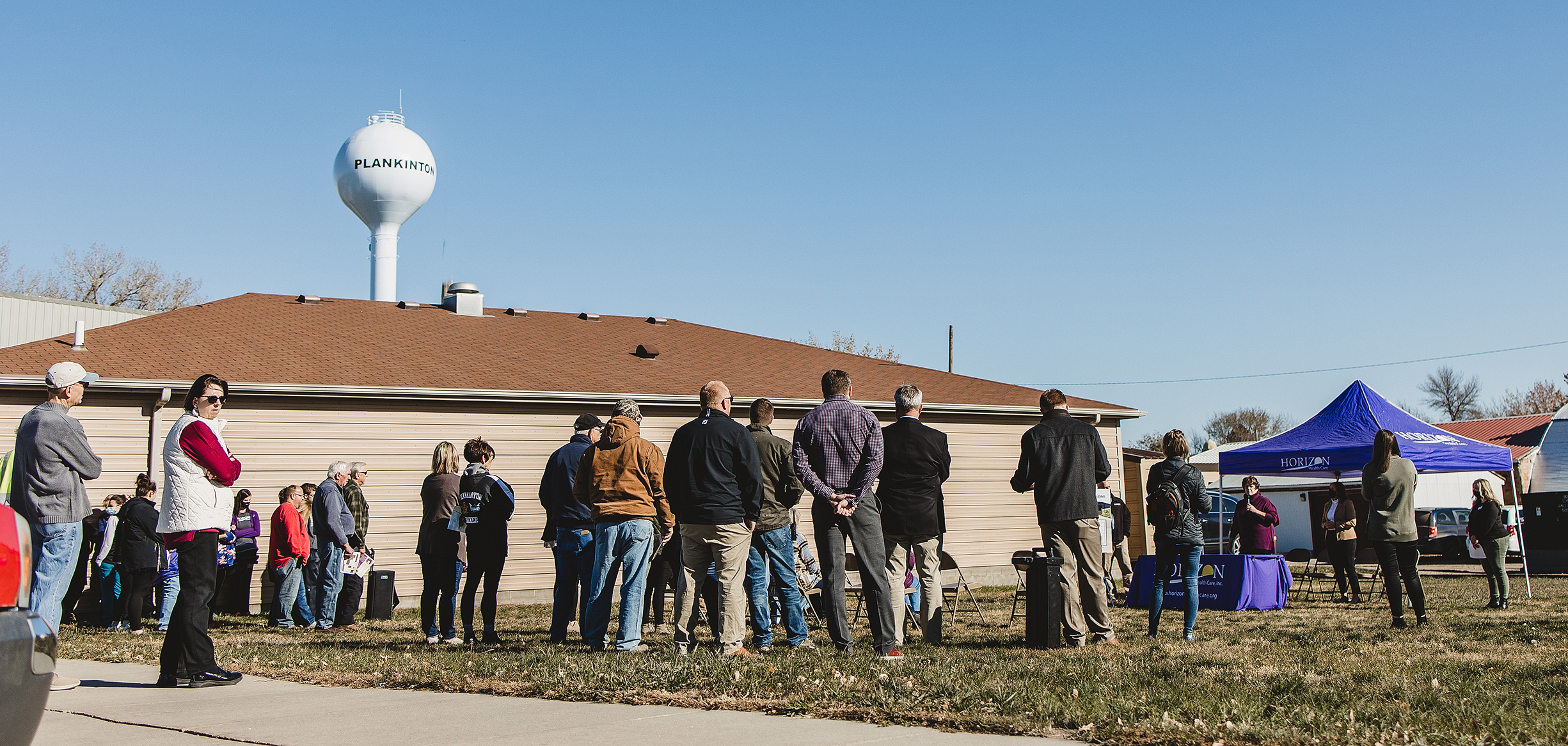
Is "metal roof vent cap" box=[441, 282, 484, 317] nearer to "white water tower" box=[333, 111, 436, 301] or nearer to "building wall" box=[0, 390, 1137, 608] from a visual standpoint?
"building wall" box=[0, 390, 1137, 608]

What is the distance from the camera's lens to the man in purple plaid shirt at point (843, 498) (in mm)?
7473

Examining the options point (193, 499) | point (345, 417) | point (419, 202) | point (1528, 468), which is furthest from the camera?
point (1528, 468)

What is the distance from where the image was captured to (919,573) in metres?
8.13

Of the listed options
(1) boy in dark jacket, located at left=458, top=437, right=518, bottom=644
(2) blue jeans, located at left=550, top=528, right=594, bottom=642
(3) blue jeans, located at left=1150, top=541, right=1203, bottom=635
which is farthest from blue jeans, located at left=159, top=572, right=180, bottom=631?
(3) blue jeans, located at left=1150, top=541, right=1203, bottom=635

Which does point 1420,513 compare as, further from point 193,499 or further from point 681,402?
point 193,499

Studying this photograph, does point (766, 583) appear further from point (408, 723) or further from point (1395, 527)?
point (1395, 527)

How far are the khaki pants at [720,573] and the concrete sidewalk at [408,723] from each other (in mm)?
1681

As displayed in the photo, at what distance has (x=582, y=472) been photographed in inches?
304

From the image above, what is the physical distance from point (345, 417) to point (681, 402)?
14.5ft

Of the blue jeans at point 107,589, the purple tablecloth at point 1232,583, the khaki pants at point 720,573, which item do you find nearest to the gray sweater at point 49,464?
the khaki pants at point 720,573

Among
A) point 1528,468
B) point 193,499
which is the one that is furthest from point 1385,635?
point 1528,468

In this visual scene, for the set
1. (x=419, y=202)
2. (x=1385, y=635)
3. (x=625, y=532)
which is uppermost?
(x=419, y=202)

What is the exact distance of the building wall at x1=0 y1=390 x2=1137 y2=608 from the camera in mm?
13406

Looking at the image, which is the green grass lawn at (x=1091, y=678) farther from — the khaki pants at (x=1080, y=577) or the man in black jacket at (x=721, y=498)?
the man in black jacket at (x=721, y=498)
